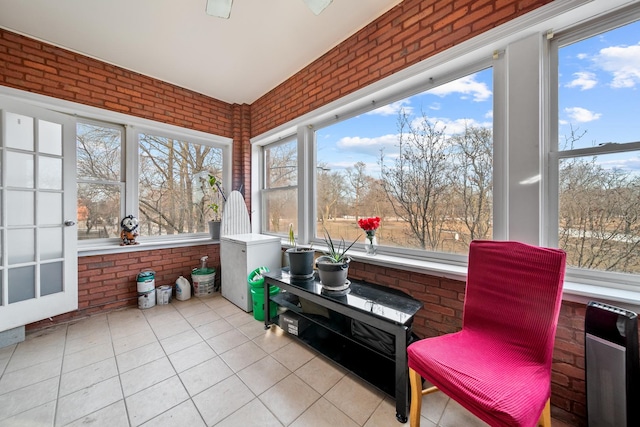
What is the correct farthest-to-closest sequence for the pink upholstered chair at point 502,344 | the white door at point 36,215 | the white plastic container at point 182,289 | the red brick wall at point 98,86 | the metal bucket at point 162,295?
the white plastic container at point 182,289
the metal bucket at point 162,295
the red brick wall at point 98,86
the white door at point 36,215
the pink upholstered chair at point 502,344

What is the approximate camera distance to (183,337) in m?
2.28

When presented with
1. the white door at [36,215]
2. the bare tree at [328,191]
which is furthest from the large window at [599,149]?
the white door at [36,215]

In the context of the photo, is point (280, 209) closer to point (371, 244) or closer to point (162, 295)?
point (371, 244)

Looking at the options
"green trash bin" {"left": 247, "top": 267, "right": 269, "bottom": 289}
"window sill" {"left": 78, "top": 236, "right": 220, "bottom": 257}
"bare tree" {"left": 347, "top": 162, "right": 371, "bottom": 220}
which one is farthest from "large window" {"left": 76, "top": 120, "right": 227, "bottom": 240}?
"bare tree" {"left": 347, "top": 162, "right": 371, "bottom": 220}

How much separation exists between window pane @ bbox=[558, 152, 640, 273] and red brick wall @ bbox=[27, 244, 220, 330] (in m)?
4.11

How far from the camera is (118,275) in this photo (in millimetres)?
2900

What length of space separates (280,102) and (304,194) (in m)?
1.41

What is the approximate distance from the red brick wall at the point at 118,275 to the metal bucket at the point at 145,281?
13 cm

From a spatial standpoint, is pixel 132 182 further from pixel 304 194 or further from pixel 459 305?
pixel 459 305

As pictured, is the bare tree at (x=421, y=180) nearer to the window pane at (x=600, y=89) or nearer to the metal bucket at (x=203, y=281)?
the window pane at (x=600, y=89)

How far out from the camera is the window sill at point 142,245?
2687 millimetres

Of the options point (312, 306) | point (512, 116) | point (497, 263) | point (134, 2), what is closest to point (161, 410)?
point (312, 306)

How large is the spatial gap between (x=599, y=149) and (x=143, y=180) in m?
4.51

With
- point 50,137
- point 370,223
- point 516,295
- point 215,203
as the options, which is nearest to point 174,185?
Result: point 215,203
